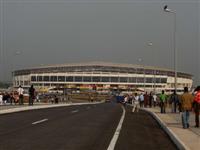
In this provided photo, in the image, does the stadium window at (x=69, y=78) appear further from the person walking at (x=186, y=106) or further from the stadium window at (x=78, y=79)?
the person walking at (x=186, y=106)

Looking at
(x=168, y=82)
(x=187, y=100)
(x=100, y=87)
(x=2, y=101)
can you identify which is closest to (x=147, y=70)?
(x=168, y=82)

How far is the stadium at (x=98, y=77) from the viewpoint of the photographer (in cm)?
16162

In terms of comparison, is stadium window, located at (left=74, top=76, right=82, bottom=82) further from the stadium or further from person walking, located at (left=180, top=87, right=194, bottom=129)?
person walking, located at (left=180, top=87, right=194, bottom=129)

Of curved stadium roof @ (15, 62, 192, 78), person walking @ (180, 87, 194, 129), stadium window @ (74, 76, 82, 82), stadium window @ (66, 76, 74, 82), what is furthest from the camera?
curved stadium roof @ (15, 62, 192, 78)

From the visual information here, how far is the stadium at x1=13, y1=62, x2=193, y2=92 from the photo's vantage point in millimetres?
161625

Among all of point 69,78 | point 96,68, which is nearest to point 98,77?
point 96,68

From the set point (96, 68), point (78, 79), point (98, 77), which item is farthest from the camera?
point (96, 68)

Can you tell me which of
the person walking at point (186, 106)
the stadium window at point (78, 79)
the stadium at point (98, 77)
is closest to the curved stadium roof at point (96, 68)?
the stadium at point (98, 77)

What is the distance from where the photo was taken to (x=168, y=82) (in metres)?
169

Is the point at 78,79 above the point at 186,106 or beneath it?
above

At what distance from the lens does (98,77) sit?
164 meters

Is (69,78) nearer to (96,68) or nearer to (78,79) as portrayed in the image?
(78,79)

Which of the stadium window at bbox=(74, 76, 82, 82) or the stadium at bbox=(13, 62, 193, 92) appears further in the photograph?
the stadium window at bbox=(74, 76, 82, 82)

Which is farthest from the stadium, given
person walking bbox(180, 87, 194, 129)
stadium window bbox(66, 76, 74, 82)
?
person walking bbox(180, 87, 194, 129)
